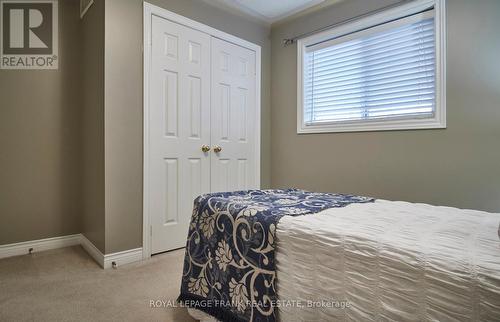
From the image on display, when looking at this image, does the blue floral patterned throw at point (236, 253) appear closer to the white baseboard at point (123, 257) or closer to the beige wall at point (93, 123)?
A: the white baseboard at point (123, 257)

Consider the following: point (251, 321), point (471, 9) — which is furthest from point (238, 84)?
point (251, 321)

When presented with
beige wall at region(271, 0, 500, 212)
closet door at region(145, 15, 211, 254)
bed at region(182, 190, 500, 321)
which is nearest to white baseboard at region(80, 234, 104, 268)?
closet door at region(145, 15, 211, 254)

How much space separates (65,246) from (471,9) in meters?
4.02

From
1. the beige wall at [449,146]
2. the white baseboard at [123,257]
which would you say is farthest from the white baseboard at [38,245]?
the beige wall at [449,146]

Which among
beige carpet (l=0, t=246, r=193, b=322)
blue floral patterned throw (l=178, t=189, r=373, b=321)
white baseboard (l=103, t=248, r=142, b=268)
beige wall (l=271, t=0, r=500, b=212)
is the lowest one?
beige carpet (l=0, t=246, r=193, b=322)

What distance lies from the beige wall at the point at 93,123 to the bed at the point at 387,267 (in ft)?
5.37

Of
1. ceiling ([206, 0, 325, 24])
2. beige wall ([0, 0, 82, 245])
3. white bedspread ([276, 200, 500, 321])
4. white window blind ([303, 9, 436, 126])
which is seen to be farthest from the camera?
ceiling ([206, 0, 325, 24])

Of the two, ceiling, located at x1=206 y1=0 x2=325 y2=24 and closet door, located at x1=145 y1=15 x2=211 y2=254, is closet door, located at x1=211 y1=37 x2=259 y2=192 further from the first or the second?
ceiling, located at x1=206 y1=0 x2=325 y2=24

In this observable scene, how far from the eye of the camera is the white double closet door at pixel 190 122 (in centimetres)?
242

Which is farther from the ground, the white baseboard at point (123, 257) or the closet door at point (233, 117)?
the closet door at point (233, 117)

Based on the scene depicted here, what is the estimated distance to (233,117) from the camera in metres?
3.05

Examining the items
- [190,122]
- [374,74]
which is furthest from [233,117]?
[374,74]

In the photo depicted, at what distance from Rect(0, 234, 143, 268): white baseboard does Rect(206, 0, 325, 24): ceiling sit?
257cm

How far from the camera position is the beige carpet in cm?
152
